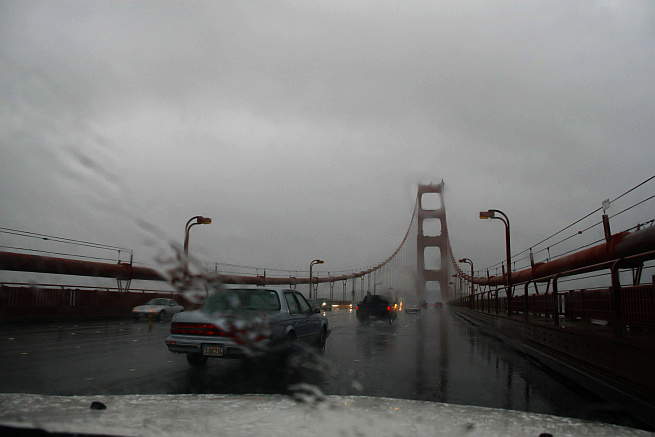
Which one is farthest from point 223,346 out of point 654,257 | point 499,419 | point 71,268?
point 71,268

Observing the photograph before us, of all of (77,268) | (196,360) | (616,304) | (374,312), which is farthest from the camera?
(77,268)

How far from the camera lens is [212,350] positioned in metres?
7.08

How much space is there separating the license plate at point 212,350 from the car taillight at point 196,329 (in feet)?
0.58

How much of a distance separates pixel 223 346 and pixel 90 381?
1.72 meters

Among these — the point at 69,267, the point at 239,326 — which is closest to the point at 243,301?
the point at 239,326

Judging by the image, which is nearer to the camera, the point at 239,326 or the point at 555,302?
the point at 239,326

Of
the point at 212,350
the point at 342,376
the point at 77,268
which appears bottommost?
the point at 342,376

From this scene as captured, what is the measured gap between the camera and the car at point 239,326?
7141 millimetres

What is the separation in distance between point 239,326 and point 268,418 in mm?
4777

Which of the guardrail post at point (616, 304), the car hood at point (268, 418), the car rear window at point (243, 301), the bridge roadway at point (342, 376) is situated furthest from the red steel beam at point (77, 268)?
the car hood at point (268, 418)

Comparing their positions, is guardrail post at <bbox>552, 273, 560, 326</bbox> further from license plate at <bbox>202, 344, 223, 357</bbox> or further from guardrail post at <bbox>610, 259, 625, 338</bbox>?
license plate at <bbox>202, 344, 223, 357</bbox>

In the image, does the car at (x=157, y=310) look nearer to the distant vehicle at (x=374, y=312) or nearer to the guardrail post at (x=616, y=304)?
the distant vehicle at (x=374, y=312)

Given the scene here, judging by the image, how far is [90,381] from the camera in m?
6.23

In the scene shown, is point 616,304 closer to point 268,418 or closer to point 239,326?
point 268,418
